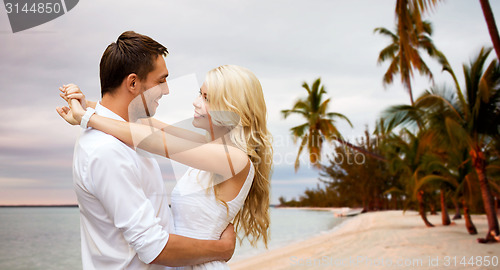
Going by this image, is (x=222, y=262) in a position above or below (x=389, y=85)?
below

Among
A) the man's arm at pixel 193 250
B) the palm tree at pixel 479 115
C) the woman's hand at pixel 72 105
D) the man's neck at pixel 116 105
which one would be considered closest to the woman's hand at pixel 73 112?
the woman's hand at pixel 72 105

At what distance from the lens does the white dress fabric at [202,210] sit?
6.01 ft

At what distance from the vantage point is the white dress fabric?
1.83 metres

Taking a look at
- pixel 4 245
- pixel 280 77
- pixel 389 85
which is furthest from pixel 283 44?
pixel 4 245

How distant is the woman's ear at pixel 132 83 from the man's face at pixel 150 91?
1 centimetres

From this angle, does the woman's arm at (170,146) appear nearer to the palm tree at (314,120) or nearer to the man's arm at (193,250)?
the man's arm at (193,250)

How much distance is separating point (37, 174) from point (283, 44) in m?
34.4

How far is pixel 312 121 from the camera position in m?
20.4

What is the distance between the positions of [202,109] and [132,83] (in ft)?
1.18

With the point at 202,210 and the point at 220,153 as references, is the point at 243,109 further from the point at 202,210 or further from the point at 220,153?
the point at 202,210

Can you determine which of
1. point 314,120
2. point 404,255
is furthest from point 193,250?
point 314,120

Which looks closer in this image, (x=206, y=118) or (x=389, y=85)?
(x=206, y=118)

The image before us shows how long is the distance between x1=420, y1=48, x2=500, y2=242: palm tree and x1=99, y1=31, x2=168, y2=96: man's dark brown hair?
8.93m

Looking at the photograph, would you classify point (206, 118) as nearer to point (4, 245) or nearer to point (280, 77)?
point (4, 245)
